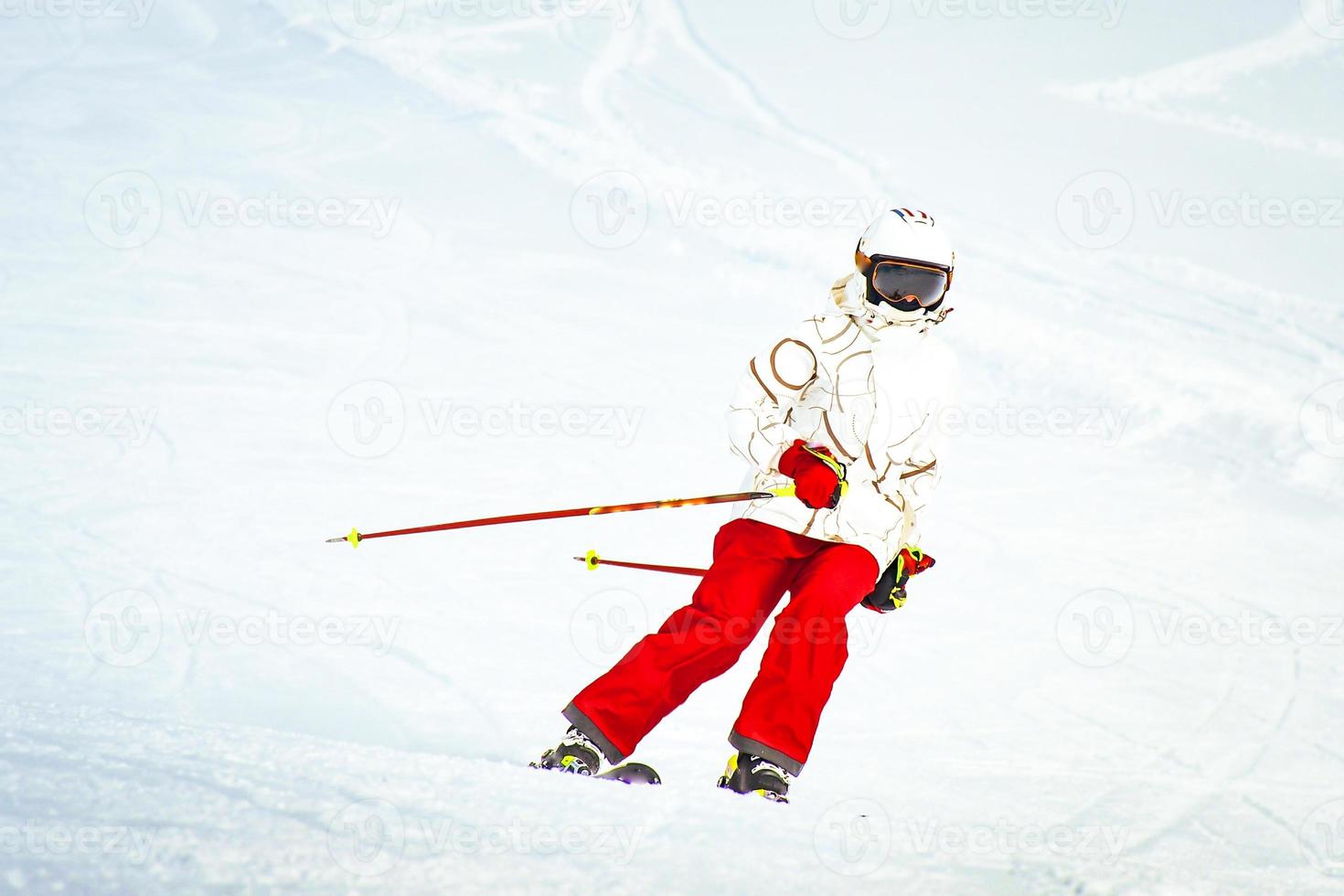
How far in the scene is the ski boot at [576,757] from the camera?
282cm

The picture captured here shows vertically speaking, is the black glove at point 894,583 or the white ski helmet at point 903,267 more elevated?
the white ski helmet at point 903,267

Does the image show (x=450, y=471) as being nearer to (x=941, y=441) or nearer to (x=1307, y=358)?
(x=941, y=441)

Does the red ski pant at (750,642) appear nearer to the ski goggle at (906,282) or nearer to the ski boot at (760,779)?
the ski boot at (760,779)

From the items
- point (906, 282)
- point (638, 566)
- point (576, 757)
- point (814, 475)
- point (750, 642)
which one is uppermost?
point (906, 282)

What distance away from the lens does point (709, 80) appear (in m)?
8.94

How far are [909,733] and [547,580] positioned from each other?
1543 millimetres

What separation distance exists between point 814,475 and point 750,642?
0.46 m

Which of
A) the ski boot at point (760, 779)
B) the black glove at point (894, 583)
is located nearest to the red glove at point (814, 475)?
the black glove at point (894, 583)

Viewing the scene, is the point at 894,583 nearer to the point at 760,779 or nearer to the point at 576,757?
the point at 760,779

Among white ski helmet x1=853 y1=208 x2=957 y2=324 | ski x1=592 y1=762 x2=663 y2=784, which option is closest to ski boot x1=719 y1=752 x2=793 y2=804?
ski x1=592 y1=762 x2=663 y2=784

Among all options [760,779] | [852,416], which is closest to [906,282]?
[852,416]

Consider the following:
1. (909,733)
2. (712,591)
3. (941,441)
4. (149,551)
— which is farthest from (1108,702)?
(149,551)

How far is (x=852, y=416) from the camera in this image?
10.2 ft

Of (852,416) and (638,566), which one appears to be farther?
(638,566)
